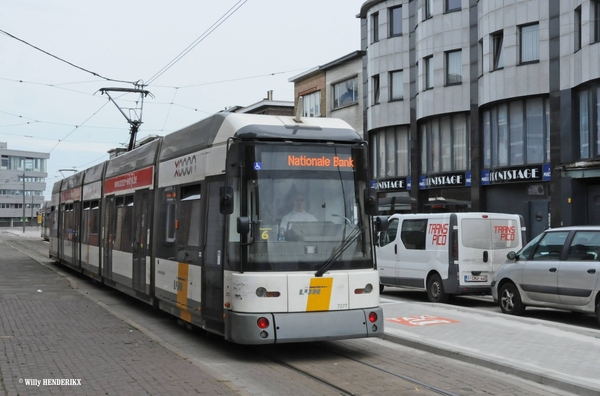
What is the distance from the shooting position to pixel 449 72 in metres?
32.6

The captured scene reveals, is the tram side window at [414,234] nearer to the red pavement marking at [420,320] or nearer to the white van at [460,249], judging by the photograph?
the white van at [460,249]

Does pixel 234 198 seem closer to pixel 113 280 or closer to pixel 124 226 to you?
pixel 124 226

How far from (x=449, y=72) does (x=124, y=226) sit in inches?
814

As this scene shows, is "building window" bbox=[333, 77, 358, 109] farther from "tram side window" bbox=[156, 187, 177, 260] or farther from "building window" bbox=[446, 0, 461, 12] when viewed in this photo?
"tram side window" bbox=[156, 187, 177, 260]

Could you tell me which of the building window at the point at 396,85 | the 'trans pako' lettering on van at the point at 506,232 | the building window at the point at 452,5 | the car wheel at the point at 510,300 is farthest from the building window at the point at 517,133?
the car wheel at the point at 510,300

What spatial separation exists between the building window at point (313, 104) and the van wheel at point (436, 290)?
28.6m

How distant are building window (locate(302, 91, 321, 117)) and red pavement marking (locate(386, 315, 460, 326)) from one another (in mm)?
32200

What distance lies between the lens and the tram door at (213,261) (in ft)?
31.5

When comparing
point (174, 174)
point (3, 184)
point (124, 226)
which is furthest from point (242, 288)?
point (3, 184)

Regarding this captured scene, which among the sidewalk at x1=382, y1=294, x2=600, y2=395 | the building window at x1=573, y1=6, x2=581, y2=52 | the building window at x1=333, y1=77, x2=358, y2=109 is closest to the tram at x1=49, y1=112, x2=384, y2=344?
the sidewalk at x1=382, y1=294, x2=600, y2=395

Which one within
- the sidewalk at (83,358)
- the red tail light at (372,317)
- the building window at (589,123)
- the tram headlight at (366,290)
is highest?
the building window at (589,123)

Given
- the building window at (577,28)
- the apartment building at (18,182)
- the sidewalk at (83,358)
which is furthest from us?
the apartment building at (18,182)

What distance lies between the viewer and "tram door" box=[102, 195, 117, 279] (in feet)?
55.3

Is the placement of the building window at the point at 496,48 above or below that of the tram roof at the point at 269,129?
above
